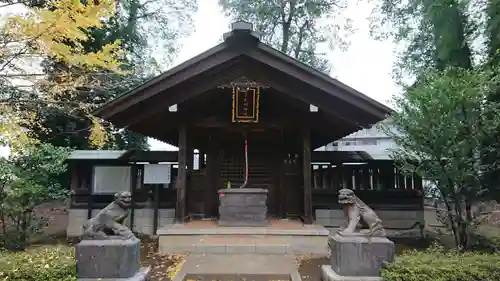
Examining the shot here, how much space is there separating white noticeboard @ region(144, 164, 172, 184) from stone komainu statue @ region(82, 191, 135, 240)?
14.8 feet

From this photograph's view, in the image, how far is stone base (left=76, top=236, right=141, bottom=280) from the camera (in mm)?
4148

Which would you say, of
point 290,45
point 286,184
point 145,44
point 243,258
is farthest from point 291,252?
point 290,45

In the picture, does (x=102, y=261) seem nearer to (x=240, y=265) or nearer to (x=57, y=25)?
(x=240, y=265)

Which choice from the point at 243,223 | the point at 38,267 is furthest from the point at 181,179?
the point at 38,267

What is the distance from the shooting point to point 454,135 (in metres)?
5.47

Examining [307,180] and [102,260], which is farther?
[307,180]

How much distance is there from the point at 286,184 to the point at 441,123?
4.78m

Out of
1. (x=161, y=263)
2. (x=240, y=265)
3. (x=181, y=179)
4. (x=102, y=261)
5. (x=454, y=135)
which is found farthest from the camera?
(x=181, y=179)

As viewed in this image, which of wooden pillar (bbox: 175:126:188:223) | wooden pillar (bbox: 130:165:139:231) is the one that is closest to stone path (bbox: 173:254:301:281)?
wooden pillar (bbox: 175:126:188:223)

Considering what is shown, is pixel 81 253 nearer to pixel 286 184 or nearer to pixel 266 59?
pixel 266 59

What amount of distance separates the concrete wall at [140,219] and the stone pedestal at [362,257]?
5.94m

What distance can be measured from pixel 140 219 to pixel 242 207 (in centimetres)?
325

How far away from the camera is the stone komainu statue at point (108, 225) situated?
427 centimetres

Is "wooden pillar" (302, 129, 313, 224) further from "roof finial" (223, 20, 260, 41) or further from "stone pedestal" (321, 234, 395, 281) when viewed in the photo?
"stone pedestal" (321, 234, 395, 281)
